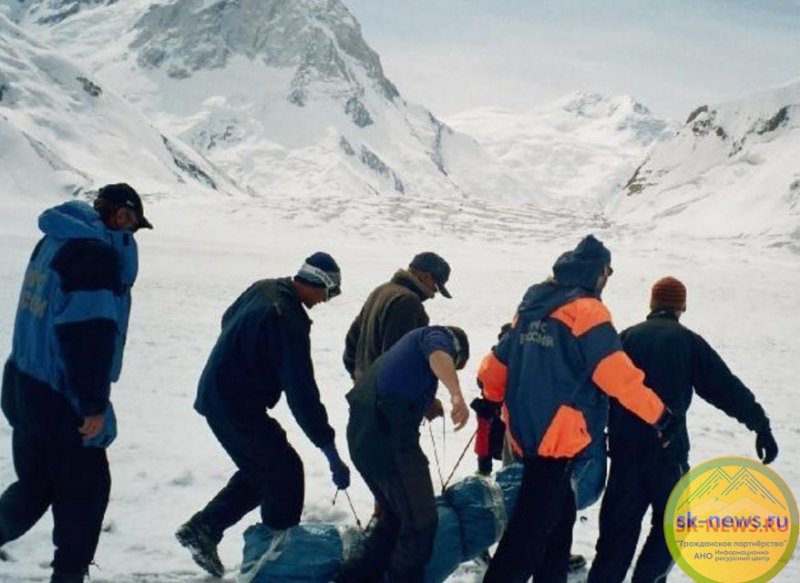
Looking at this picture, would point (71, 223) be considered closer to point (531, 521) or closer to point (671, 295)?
point (531, 521)

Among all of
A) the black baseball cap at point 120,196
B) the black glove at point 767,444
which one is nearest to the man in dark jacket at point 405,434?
the black baseball cap at point 120,196

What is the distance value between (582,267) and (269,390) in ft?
6.55

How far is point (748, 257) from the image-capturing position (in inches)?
1241

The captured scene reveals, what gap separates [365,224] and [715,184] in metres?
39.2

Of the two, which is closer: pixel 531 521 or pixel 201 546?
pixel 531 521

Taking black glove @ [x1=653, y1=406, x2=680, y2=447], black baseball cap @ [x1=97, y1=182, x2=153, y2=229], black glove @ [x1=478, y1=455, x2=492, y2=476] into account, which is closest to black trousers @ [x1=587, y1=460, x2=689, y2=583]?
black glove @ [x1=653, y1=406, x2=680, y2=447]

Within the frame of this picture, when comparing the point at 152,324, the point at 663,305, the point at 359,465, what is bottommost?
the point at 152,324

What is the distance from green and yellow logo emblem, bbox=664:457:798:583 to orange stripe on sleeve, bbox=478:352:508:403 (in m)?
1.26

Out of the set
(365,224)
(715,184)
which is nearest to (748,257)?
(365,224)

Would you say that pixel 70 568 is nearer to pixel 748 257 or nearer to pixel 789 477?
pixel 789 477

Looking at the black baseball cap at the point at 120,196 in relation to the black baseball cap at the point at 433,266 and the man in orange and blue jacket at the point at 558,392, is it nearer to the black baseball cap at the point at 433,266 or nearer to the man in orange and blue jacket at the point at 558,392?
the black baseball cap at the point at 433,266

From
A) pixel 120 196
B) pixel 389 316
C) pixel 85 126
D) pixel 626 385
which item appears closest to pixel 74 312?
pixel 120 196

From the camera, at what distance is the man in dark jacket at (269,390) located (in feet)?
15.0

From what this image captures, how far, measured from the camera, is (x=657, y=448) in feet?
15.7
